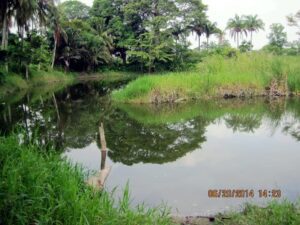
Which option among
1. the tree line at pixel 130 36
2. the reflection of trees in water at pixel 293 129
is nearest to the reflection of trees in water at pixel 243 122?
the reflection of trees in water at pixel 293 129

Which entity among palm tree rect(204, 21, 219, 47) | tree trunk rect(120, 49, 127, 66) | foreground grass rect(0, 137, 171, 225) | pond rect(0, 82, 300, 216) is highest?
palm tree rect(204, 21, 219, 47)

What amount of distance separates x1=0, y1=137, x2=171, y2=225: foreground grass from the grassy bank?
1160 cm

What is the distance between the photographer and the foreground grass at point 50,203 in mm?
3865

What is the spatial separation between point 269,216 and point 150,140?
567 centimetres

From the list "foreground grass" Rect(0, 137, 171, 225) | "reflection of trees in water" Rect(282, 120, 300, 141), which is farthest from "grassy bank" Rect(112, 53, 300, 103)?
"foreground grass" Rect(0, 137, 171, 225)

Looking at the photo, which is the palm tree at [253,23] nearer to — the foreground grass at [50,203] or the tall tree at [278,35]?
the tall tree at [278,35]

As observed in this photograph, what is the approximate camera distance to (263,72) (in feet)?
57.8

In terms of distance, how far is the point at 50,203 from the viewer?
402cm

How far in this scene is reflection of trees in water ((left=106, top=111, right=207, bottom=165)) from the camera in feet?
28.0

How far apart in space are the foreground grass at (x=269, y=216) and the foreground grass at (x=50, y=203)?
0.86m
